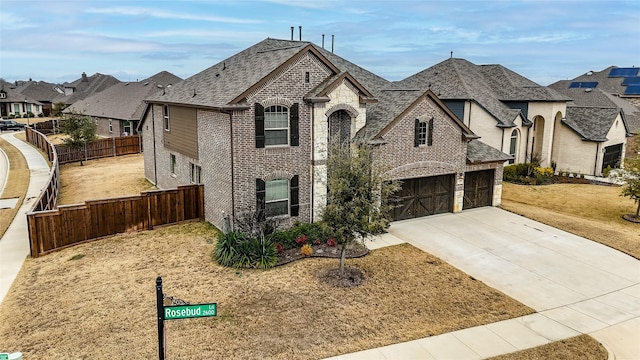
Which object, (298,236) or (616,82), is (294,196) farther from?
(616,82)

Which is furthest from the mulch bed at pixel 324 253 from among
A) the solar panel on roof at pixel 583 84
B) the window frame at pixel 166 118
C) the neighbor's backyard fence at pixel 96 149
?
the solar panel on roof at pixel 583 84

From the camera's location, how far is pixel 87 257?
16828mm

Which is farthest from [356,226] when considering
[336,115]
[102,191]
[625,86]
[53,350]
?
[625,86]

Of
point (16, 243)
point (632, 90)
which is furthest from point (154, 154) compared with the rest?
point (632, 90)

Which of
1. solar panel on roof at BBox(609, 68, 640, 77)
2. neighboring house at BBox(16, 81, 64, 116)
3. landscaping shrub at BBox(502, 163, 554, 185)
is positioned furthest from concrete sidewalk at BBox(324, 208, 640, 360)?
neighboring house at BBox(16, 81, 64, 116)

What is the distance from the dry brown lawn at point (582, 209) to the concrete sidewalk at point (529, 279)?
1.25m

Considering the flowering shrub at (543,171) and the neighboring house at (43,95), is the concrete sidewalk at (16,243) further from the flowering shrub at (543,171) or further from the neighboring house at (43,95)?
the neighboring house at (43,95)

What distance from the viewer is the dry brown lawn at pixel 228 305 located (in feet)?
36.8

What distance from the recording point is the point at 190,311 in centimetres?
797

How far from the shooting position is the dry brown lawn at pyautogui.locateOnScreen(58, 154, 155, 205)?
25875 mm

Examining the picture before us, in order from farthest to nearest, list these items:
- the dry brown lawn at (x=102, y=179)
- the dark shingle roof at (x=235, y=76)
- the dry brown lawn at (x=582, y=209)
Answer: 1. the dry brown lawn at (x=102, y=179)
2. the dry brown lawn at (x=582, y=209)
3. the dark shingle roof at (x=235, y=76)

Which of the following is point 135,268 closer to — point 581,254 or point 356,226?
point 356,226

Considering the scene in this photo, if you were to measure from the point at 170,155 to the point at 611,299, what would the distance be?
2145 centimetres

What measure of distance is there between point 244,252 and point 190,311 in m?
8.49
